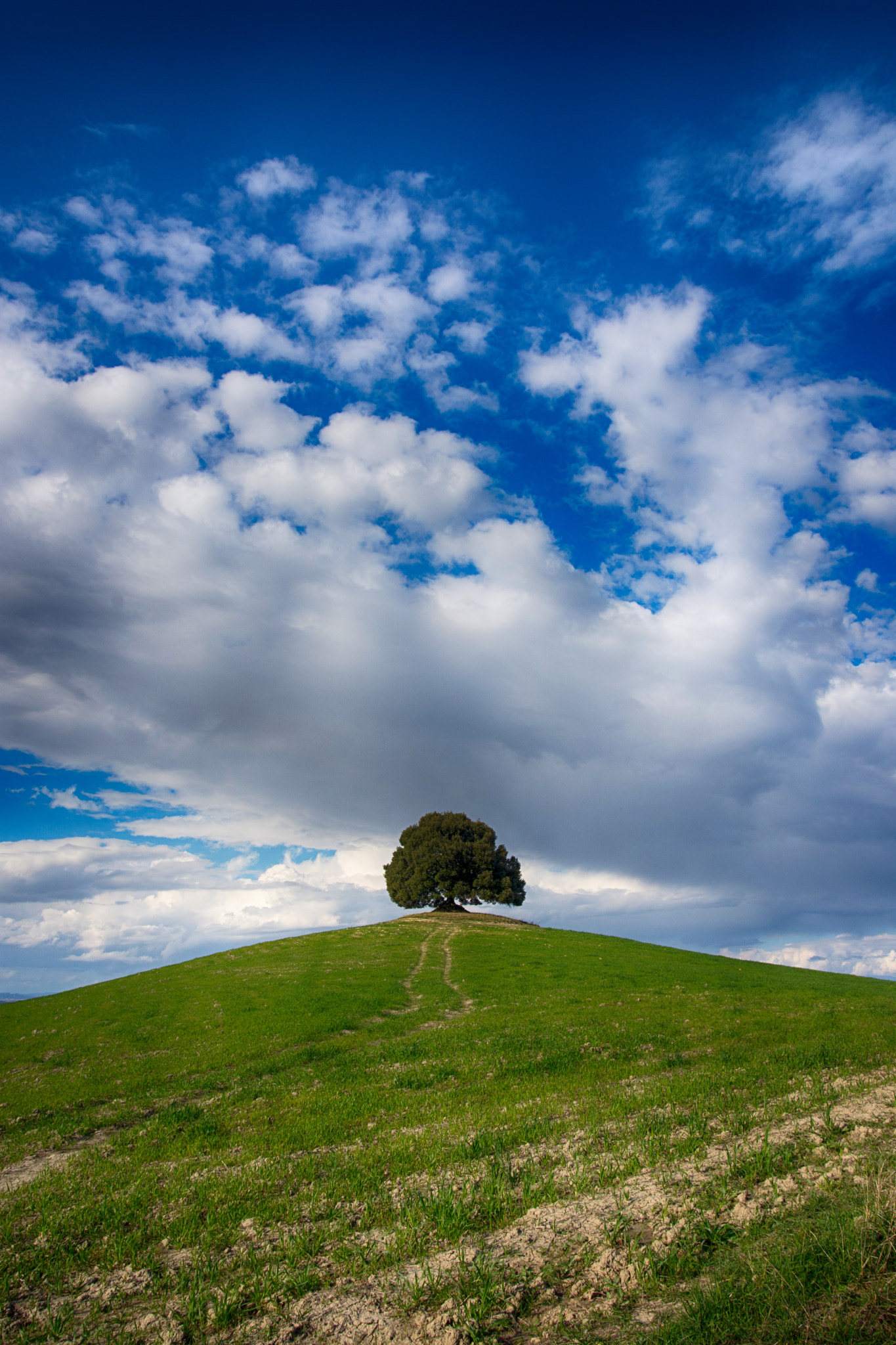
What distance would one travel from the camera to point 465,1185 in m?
9.66

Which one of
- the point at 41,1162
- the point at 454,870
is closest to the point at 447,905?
the point at 454,870

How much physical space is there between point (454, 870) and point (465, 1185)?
7938 centimetres

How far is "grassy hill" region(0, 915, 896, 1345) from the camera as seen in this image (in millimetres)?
Result: 6629

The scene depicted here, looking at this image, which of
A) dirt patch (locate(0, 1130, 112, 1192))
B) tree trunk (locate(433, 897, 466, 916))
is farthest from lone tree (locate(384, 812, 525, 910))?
dirt patch (locate(0, 1130, 112, 1192))

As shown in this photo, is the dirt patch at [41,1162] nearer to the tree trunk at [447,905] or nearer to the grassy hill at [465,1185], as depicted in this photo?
the grassy hill at [465,1185]

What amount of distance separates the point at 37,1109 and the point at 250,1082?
685cm

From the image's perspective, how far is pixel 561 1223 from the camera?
331 inches

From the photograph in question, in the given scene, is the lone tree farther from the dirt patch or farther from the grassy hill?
the dirt patch

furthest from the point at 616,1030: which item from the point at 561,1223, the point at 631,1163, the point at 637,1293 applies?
the point at 637,1293

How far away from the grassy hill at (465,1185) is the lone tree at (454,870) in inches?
2308

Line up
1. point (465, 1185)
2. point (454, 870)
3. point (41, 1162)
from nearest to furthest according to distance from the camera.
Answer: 1. point (465, 1185)
2. point (41, 1162)
3. point (454, 870)

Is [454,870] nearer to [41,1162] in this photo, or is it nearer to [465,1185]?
[41,1162]

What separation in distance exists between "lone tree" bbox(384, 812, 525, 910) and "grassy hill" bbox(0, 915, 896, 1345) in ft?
192

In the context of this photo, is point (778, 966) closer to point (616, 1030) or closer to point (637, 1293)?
point (616, 1030)
